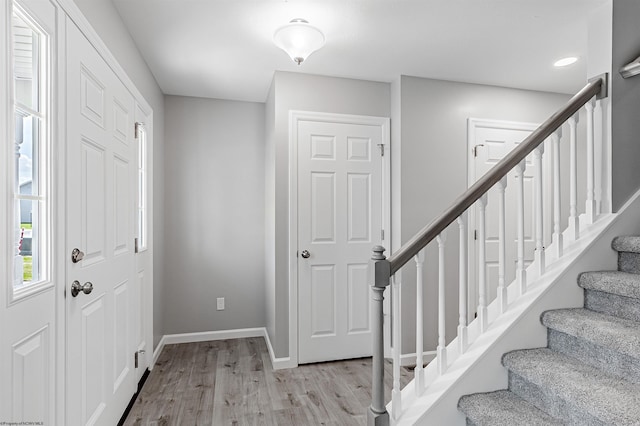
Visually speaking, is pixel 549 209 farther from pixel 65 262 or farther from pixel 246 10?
pixel 65 262

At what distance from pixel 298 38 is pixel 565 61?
2217 mm

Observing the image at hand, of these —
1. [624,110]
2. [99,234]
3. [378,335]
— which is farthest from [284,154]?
[624,110]

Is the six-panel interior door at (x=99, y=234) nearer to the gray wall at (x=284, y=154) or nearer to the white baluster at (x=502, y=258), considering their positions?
the gray wall at (x=284, y=154)

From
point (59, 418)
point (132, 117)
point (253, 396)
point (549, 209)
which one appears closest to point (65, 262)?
point (59, 418)

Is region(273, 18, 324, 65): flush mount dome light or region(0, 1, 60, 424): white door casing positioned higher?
region(273, 18, 324, 65): flush mount dome light

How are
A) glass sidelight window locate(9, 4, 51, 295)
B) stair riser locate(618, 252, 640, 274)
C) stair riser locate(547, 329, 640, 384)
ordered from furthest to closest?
stair riser locate(618, 252, 640, 274)
stair riser locate(547, 329, 640, 384)
glass sidelight window locate(9, 4, 51, 295)

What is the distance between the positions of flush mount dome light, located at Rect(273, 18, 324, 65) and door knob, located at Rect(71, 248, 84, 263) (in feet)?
5.43

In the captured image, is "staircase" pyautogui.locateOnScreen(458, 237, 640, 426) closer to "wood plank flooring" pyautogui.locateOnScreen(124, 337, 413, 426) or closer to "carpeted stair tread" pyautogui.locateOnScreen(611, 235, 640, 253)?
"carpeted stair tread" pyautogui.locateOnScreen(611, 235, 640, 253)

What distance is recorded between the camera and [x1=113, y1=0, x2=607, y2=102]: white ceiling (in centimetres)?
207

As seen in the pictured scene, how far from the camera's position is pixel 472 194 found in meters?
1.62

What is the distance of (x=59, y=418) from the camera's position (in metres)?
1.40

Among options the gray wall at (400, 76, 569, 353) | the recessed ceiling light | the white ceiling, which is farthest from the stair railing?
the gray wall at (400, 76, 569, 353)

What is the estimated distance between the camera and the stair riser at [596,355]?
1.33 m

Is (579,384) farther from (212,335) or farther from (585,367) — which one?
(212,335)
